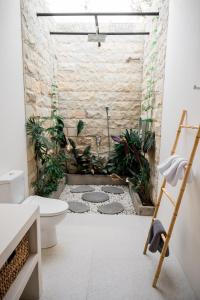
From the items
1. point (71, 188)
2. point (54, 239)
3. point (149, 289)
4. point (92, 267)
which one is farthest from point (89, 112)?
point (149, 289)

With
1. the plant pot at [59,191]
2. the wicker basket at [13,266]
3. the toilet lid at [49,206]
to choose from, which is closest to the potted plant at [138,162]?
the plant pot at [59,191]

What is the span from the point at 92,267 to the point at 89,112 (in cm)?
295

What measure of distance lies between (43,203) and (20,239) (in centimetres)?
95

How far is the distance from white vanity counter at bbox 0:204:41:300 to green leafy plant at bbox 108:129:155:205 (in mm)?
1796

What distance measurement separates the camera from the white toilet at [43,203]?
1.83m

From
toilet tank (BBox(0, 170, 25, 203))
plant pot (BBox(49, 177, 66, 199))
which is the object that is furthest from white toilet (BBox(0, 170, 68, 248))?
plant pot (BBox(49, 177, 66, 199))

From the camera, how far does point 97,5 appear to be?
133 inches

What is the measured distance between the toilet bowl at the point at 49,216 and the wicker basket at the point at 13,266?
0.47 m

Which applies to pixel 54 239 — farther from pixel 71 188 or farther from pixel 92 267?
pixel 71 188

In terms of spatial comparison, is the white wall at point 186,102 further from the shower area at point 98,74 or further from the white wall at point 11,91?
the white wall at point 11,91

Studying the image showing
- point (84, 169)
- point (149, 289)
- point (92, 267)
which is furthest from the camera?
point (84, 169)

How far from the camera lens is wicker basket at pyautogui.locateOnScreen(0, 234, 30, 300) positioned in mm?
1090

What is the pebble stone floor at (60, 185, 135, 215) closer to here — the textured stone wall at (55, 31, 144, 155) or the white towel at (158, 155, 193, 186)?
the textured stone wall at (55, 31, 144, 155)

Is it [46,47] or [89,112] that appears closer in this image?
[46,47]
